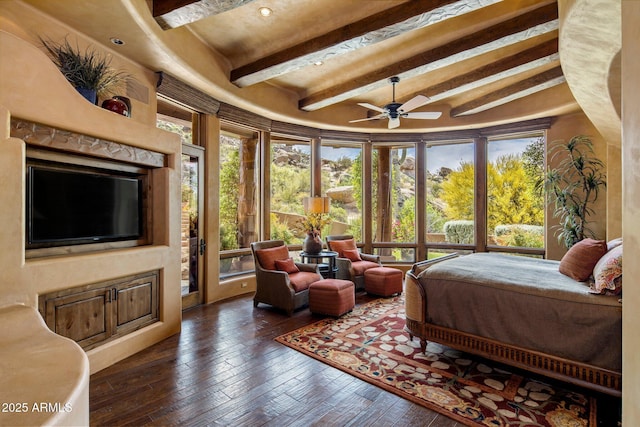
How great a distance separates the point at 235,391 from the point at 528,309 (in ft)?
7.88

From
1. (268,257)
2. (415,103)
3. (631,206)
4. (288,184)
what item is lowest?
(268,257)

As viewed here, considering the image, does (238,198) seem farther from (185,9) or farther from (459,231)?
(459,231)

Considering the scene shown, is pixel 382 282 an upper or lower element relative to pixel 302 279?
lower

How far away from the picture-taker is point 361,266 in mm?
5512

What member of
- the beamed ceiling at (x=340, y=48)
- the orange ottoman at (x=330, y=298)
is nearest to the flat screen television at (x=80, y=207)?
the beamed ceiling at (x=340, y=48)

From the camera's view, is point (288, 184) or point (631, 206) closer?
point (631, 206)

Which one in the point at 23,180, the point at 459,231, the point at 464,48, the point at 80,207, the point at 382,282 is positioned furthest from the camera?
the point at 459,231

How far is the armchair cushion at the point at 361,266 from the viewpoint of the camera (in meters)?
5.42

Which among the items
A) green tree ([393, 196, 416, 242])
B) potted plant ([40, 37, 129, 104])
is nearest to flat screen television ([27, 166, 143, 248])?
potted plant ([40, 37, 129, 104])

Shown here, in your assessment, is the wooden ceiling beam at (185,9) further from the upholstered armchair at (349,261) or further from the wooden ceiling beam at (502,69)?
the upholstered armchair at (349,261)

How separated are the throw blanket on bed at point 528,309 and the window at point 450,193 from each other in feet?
10.5

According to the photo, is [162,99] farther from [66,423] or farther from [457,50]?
[66,423]

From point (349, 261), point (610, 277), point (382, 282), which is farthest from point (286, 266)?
point (610, 277)

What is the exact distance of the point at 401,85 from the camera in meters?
5.32
